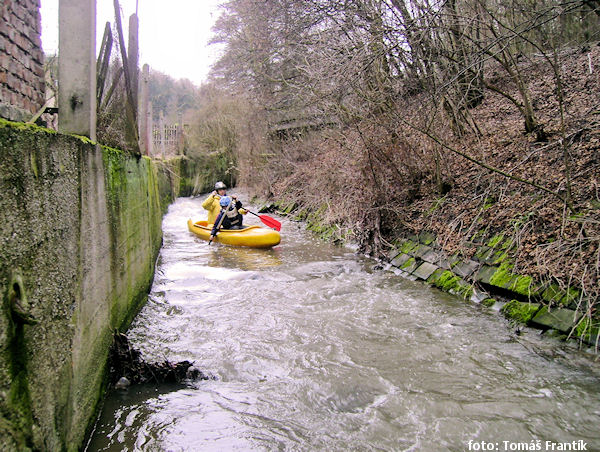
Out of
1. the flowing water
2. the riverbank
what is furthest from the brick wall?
the riverbank

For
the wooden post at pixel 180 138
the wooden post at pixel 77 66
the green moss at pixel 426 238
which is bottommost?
the green moss at pixel 426 238

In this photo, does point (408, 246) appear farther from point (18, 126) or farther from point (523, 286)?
point (18, 126)

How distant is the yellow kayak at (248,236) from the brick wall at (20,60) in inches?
239

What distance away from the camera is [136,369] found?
12.2ft

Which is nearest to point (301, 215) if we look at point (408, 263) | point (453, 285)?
point (408, 263)

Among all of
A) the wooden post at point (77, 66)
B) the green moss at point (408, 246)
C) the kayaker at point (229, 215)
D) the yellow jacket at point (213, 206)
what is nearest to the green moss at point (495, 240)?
the green moss at point (408, 246)

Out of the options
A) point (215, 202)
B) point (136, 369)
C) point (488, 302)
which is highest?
point (215, 202)

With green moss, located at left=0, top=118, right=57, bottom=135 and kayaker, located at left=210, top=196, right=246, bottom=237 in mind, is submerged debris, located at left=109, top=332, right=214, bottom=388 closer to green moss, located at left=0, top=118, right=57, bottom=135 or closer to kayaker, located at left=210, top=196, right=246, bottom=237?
green moss, located at left=0, top=118, right=57, bottom=135

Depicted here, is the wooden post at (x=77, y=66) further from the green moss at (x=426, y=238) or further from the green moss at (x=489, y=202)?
the green moss at (x=426, y=238)

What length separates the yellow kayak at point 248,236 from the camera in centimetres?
1012

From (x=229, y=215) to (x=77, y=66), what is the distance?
7914 mm

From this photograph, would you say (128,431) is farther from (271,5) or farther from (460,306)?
(271,5)

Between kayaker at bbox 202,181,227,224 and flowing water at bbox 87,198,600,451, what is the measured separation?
211 inches

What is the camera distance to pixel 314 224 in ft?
41.5
